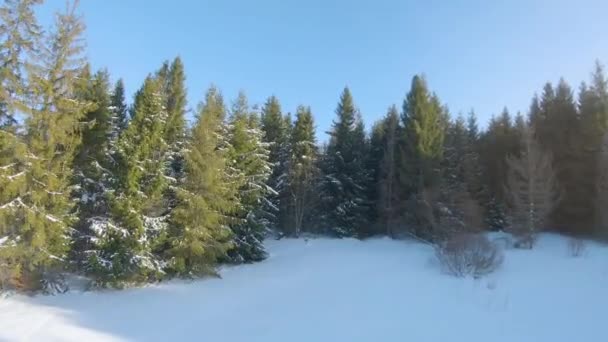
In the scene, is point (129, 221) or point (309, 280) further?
point (309, 280)

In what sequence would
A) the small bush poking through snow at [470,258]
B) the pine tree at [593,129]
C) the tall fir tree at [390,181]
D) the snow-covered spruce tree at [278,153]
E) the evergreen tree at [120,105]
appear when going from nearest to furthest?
1. the small bush poking through snow at [470,258]
2. the evergreen tree at [120,105]
3. the pine tree at [593,129]
4. the tall fir tree at [390,181]
5. the snow-covered spruce tree at [278,153]

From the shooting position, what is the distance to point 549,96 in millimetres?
29344

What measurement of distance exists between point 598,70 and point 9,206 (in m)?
33.6

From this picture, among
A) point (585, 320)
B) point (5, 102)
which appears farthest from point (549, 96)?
point (5, 102)

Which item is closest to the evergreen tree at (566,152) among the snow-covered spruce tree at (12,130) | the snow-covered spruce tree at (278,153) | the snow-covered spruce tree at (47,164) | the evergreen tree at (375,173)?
the evergreen tree at (375,173)

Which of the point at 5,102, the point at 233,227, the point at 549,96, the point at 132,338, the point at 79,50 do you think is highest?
the point at 549,96

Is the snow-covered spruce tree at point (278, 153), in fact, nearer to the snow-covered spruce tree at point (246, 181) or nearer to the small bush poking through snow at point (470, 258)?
the snow-covered spruce tree at point (246, 181)

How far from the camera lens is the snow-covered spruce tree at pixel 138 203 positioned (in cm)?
1490

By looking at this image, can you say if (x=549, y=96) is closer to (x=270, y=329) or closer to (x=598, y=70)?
(x=598, y=70)

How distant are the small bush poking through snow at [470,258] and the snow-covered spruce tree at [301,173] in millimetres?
13206

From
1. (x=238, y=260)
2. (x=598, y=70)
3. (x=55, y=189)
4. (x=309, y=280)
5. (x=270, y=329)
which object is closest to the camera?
(x=270, y=329)

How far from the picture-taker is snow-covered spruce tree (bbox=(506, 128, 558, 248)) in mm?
21375

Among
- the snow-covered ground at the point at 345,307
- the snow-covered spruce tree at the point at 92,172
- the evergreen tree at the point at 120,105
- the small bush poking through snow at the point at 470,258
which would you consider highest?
the evergreen tree at the point at 120,105

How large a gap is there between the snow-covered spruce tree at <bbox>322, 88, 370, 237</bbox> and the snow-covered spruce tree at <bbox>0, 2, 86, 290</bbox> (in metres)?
18.1
